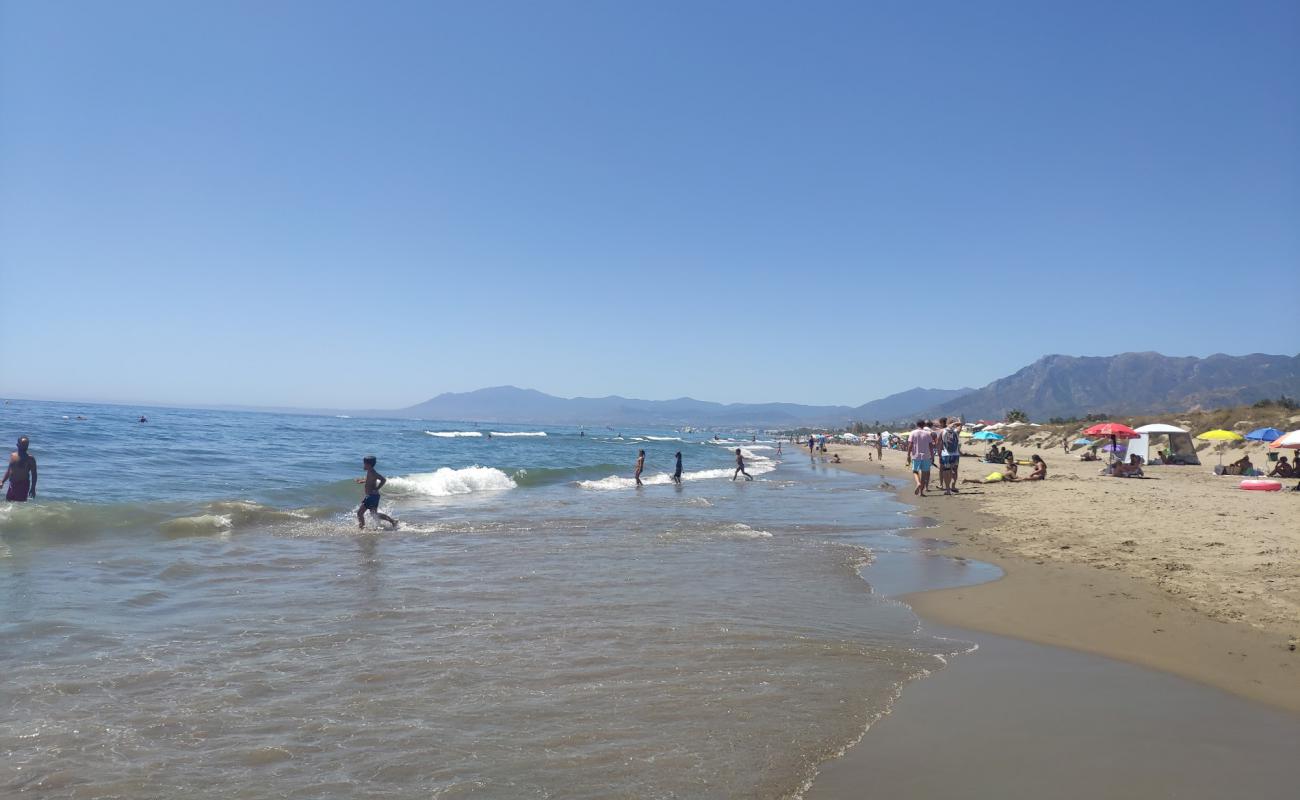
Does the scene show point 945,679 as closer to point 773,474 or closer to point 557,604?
point 557,604

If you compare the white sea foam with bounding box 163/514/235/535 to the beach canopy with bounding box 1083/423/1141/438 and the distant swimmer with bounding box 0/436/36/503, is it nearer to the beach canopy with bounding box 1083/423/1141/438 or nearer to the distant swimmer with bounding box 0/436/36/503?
the distant swimmer with bounding box 0/436/36/503

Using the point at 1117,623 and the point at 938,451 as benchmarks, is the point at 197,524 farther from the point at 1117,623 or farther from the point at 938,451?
the point at 938,451

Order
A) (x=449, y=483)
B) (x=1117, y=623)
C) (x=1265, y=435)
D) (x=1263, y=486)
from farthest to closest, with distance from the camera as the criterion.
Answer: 1. (x=1265, y=435)
2. (x=449, y=483)
3. (x=1263, y=486)
4. (x=1117, y=623)

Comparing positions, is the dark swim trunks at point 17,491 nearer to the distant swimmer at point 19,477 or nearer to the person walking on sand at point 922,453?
the distant swimmer at point 19,477

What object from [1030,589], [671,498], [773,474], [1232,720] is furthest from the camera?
[773,474]

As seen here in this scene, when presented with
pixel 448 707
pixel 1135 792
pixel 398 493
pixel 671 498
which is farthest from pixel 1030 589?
pixel 398 493

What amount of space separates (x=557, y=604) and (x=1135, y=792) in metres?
5.54

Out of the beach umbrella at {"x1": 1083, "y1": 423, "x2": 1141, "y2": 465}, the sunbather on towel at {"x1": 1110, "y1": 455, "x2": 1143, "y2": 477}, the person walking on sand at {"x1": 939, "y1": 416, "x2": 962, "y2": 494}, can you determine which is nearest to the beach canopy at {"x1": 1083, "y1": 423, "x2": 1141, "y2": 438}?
the beach umbrella at {"x1": 1083, "y1": 423, "x2": 1141, "y2": 465}

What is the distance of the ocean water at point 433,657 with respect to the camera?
4.02m

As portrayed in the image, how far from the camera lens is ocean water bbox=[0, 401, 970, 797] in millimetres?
4016

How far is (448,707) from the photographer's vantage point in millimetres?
4879

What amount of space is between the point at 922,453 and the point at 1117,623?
569 inches

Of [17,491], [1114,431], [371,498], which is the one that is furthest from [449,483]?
[1114,431]

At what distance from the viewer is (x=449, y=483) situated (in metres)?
24.6
